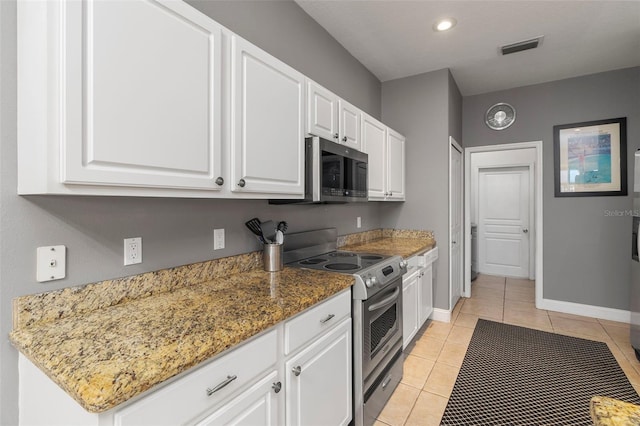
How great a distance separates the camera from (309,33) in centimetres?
251

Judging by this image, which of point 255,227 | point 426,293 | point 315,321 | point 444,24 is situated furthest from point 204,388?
point 444,24

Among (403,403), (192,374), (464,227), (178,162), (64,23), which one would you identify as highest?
(64,23)

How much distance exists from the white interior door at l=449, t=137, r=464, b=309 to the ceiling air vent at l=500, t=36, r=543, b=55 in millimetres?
958

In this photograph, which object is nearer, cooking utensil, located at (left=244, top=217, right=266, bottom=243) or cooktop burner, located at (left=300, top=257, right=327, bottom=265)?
cooking utensil, located at (left=244, top=217, right=266, bottom=243)

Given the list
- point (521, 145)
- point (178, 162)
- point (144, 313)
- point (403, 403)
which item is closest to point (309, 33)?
point (178, 162)

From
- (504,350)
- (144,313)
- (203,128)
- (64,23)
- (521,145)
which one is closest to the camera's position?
(64,23)

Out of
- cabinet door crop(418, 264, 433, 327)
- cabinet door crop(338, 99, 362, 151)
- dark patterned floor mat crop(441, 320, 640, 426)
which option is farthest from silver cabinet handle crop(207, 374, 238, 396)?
cabinet door crop(418, 264, 433, 327)

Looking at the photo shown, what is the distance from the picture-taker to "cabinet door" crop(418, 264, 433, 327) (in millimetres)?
2992

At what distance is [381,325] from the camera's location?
200 centimetres

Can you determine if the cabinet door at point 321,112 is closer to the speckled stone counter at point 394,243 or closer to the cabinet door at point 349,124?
the cabinet door at point 349,124

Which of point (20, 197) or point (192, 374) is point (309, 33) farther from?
point (192, 374)

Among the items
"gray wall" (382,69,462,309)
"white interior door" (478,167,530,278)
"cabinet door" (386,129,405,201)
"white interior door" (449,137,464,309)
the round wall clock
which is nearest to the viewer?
"cabinet door" (386,129,405,201)

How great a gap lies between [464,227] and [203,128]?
3999 millimetres

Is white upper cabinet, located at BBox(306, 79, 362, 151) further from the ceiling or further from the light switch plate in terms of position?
the light switch plate
